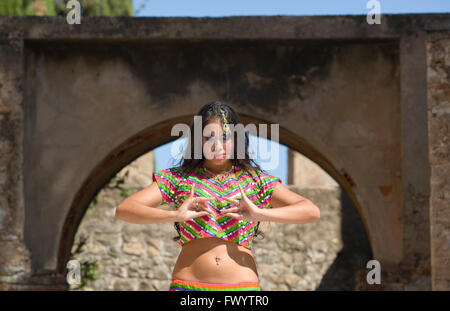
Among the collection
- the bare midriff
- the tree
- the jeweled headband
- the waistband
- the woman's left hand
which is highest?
the tree

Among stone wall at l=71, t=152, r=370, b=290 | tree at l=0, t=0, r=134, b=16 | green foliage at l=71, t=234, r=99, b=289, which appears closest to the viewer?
green foliage at l=71, t=234, r=99, b=289

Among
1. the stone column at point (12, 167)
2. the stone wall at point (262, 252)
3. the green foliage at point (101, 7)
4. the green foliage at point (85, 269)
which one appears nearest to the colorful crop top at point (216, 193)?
the stone column at point (12, 167)

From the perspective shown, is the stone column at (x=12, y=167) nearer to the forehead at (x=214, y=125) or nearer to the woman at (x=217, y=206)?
the woman at (x=217, y=206)

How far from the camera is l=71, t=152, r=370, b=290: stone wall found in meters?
11.9

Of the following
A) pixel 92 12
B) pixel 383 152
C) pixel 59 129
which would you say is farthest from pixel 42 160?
pixel 92 12

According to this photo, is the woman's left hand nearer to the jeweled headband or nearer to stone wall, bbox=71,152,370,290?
the jeweled headband

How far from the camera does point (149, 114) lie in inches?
279

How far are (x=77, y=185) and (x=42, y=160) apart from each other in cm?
40

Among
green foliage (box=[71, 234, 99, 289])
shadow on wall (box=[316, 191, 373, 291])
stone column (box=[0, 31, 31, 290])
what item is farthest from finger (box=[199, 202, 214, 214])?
shadow on wall (box=[316, 191, 373, 291])

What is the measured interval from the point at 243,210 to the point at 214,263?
224mm

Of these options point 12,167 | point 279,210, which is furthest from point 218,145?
point 12,167

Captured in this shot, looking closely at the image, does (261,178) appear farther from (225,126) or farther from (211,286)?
(211,286)

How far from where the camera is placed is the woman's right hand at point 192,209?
2.63 m

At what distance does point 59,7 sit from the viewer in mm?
17406
